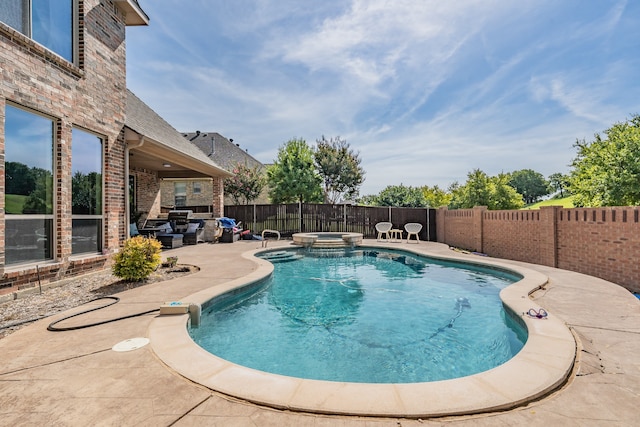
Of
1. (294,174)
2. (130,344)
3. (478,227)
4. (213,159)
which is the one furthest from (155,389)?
(213,159)

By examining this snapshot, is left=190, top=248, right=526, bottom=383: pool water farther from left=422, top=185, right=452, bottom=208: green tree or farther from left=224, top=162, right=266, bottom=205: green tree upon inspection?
left=422, top=185, right=452, bottom=208: green tree

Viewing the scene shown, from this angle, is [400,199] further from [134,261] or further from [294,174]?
[134,261]

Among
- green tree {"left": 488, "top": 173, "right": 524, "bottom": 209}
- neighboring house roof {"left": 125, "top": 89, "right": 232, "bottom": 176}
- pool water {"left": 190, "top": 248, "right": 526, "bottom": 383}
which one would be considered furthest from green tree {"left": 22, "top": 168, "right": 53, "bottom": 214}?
green tree {"left": 488, "top": 173, "right": 524, "bottom": 209}

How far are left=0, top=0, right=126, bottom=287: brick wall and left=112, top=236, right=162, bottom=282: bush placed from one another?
108 cm

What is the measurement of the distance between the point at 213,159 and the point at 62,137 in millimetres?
23340

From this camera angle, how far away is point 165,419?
190 cm

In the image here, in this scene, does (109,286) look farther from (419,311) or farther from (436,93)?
(436,93)

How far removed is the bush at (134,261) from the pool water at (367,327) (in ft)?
6.23

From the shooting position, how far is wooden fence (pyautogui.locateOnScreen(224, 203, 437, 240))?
17047mm

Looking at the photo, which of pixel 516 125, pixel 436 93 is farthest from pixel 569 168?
pixel 436 93

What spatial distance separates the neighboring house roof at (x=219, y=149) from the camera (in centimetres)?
2872

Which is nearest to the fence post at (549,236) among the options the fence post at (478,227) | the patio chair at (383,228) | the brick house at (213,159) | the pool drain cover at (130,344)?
the fence post at (478,227)

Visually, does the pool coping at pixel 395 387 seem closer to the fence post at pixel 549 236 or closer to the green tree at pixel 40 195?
the green tree at pixel 40 195

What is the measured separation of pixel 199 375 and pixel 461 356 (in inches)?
124
